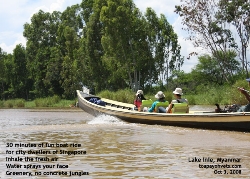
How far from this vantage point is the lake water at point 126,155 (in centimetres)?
721

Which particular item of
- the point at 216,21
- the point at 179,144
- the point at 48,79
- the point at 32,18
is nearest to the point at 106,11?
the point at 216,21

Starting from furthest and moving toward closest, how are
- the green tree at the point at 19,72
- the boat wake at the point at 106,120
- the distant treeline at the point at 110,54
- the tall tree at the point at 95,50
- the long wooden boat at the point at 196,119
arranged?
the green tree at the point at 19,72, the tall tree at the point at 95,50, the distant treeline at the point at 110,54, the boat wake at the point at 106,120, the long wooden boat at the point at 196,119

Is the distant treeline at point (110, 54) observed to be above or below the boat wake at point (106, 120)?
above

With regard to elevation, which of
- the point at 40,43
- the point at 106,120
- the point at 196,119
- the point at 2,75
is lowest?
the point at 106,120

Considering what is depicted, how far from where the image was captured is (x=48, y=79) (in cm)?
5747

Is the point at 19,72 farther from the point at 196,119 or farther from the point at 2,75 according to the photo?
the point at 196,119

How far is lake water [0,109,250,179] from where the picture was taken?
23.7ft

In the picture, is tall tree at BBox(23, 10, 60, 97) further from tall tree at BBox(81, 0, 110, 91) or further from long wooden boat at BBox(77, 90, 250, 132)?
long wooden boat at BBox(77, 90, 250, 132)

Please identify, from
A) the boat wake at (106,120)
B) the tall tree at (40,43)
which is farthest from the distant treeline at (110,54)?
the boat wake at (106,120)

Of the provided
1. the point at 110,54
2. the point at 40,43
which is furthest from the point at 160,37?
the point at 40,43

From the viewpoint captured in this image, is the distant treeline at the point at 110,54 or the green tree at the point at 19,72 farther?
the green tree at the point at 19,72

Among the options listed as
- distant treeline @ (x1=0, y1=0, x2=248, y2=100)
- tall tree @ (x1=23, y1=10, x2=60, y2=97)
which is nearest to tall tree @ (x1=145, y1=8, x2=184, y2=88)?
distant treeline @ (x1=0, y1=0, x2=248, y2=100)

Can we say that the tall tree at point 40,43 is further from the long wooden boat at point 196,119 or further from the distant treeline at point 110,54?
the long wooden boat at point 196,119

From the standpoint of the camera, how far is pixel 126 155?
28.8 feet
